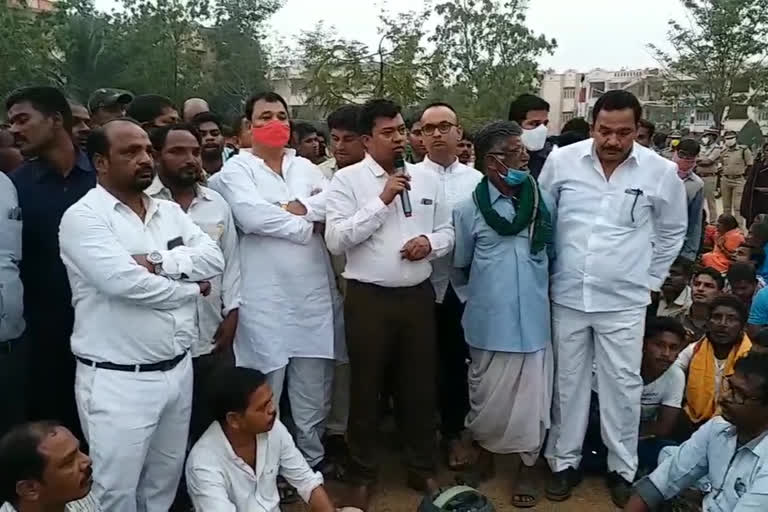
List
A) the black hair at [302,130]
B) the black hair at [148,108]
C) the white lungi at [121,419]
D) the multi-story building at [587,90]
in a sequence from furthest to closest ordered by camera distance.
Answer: the multi-story building at [587,90], the black hair at [302,130], the black hair at [148,108], the white lungi at [121,419]

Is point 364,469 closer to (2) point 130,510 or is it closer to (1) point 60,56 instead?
(2) point 130,510

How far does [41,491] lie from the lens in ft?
8.12

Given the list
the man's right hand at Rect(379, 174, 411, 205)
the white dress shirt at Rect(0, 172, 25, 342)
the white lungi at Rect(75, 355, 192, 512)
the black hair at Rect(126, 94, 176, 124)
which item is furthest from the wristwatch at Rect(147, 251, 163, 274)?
the black hair at Rect(126, 94, 176, 124)

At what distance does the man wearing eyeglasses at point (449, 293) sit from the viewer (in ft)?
13.6

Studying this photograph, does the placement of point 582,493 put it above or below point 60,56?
below

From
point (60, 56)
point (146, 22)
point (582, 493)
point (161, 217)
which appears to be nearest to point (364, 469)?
point (582, 493)

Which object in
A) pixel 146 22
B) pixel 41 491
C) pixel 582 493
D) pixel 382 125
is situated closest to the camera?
pixel 41 491

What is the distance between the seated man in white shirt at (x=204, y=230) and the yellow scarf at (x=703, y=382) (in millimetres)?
2592

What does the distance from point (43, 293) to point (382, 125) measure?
5.63ft

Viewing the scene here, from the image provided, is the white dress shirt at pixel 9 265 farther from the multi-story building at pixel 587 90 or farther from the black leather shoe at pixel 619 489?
the multi-story building at pixel 587 90

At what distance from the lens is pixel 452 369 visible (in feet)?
14.4

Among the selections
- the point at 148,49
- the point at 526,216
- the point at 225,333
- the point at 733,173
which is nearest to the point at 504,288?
the point at 526,216

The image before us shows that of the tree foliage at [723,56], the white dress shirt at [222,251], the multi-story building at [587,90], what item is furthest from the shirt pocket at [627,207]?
the multi-story building at [587,90]

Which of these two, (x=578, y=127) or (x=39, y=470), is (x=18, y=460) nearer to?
(x=39, y=470)
